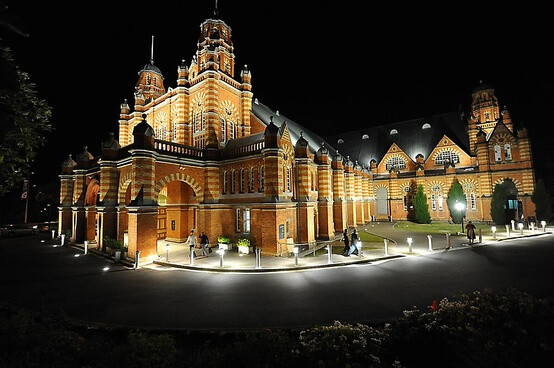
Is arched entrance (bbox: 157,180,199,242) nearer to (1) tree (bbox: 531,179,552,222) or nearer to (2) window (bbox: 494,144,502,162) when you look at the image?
(1) tree (bbox: 531,179,552,222)

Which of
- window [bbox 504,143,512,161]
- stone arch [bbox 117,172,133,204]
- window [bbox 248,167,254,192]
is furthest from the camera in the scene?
window [bbox 504,143,512,161]

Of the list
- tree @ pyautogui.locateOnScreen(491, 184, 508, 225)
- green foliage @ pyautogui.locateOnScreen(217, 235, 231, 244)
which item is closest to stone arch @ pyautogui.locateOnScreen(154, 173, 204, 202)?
green foliage @ pyautogui.locateOnScreen(217, 235, 231, 244)

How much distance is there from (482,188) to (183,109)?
131 feet

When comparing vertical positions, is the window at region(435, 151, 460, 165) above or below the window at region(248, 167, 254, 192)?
above

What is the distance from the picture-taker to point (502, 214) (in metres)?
31.0

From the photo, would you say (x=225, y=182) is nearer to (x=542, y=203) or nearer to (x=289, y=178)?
(x=289, y=178)

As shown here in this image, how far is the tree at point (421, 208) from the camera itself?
3578 centimetres

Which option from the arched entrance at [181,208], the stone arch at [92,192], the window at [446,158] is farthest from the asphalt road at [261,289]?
the window at [446,158]

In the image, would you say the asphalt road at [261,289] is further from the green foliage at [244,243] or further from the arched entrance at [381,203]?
the arched entrance at [381,203]

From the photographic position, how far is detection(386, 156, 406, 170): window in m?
43.1

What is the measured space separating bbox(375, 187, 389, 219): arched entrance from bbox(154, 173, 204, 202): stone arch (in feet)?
109

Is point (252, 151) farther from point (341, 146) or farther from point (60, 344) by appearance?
point (341, 146)

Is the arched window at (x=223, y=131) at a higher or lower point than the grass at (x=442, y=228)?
higher

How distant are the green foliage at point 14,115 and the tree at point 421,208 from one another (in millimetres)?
40272
